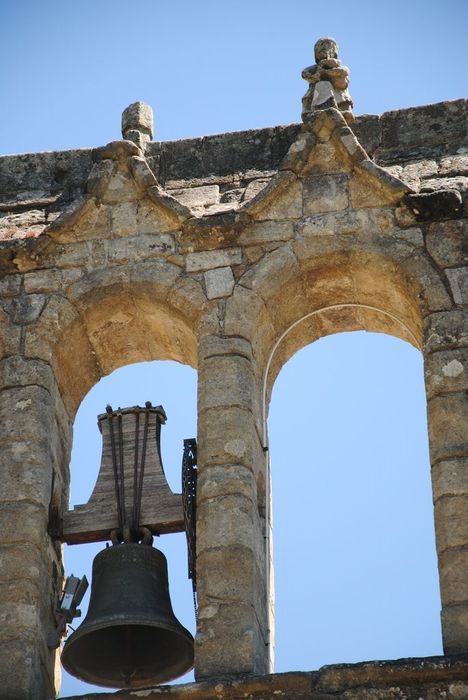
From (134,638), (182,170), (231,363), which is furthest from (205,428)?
(182,170)

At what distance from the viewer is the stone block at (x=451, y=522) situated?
12812 millimetres

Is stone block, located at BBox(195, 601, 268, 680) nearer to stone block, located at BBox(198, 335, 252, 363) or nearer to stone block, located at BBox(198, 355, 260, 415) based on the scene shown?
stone block, located at BBox(198, 355, 260, 415)

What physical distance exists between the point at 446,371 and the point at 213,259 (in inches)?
75.4

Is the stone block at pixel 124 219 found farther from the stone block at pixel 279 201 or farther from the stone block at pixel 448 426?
the stone block at pixel 448 426

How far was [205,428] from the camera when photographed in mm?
13688

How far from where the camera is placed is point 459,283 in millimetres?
14109

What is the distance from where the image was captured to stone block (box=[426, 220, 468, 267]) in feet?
46.7

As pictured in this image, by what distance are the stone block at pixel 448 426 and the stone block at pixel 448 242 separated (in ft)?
3.71

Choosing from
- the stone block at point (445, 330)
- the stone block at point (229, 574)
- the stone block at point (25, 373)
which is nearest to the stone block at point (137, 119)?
the stone block at point (25, 373)

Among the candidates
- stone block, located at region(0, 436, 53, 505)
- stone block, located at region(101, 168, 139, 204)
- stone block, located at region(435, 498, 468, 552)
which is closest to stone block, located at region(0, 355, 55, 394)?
stone block, located at region(0, 436, 53, 505)

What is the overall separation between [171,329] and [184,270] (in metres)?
0.50

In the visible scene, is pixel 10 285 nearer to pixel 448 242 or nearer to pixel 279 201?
pixel 279 201

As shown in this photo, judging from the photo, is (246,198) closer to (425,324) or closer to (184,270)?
(184,270)

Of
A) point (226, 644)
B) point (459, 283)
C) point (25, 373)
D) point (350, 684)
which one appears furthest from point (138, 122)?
point (350, 684)
